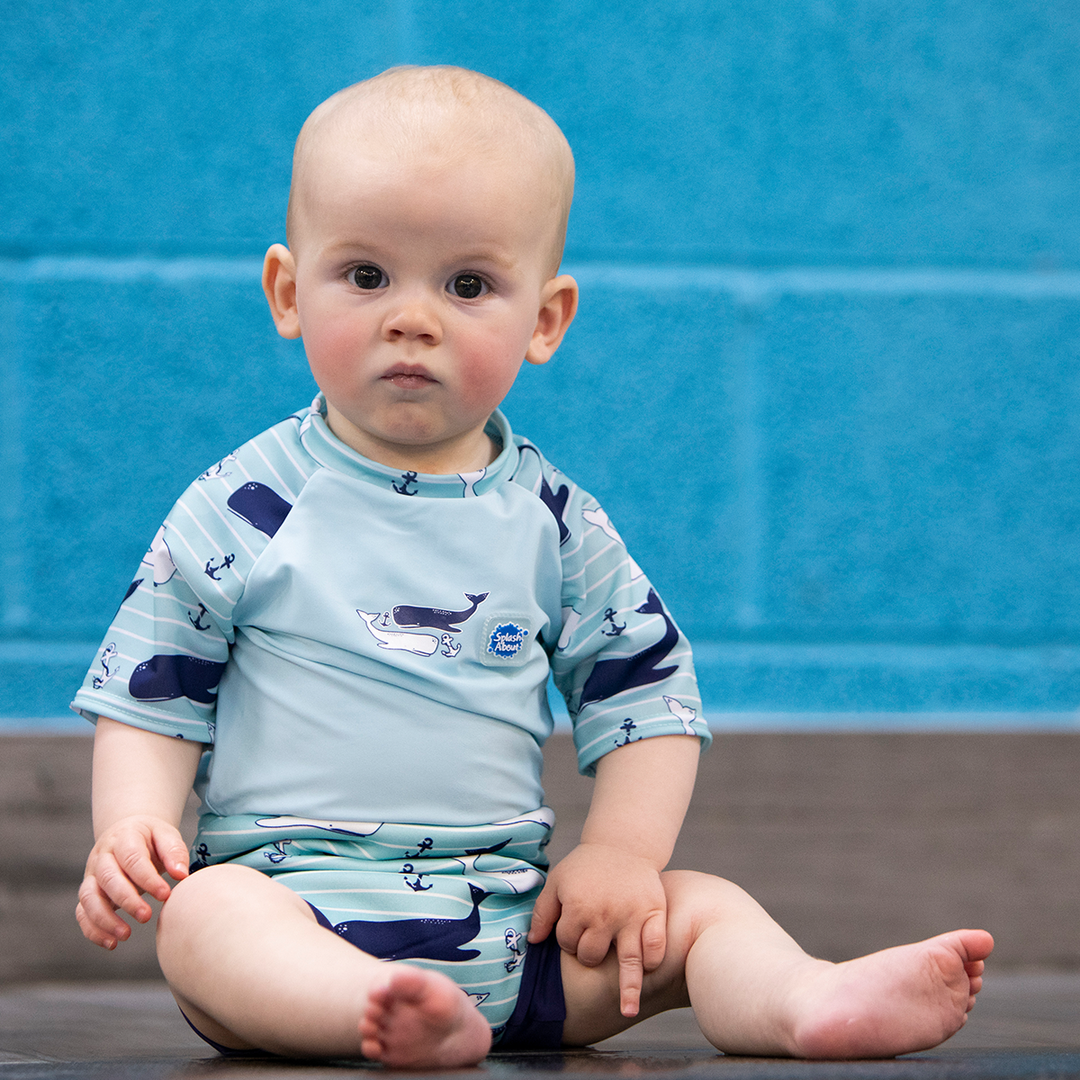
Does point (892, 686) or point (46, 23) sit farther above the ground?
point (46, 23)

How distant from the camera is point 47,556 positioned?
1.38 metres

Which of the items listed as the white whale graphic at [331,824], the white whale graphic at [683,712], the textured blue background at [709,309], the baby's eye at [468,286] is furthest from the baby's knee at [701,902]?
the textured blue background at [709,309]

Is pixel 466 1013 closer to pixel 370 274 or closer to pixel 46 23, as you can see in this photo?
pixel 370 274

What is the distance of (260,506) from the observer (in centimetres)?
85

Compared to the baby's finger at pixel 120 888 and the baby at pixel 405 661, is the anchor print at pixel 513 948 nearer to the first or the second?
the baby at pixel 405 661

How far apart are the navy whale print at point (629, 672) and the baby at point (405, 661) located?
0.11 feet

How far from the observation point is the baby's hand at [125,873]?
2.35ft

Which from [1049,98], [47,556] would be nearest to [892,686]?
[1049,98]

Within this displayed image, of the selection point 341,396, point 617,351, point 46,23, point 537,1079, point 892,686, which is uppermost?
point 46,23

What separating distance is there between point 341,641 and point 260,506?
0.37 feet

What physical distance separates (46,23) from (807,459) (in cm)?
98

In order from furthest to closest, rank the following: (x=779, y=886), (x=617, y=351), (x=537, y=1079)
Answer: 1. (x=617, y=351)
2. (x=779, y=886)
3. (x=537, y=1079)

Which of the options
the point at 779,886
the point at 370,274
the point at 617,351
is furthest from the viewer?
the point at 617,351

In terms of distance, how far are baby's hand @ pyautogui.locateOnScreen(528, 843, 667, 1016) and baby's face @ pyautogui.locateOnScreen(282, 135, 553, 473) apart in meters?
0.31
